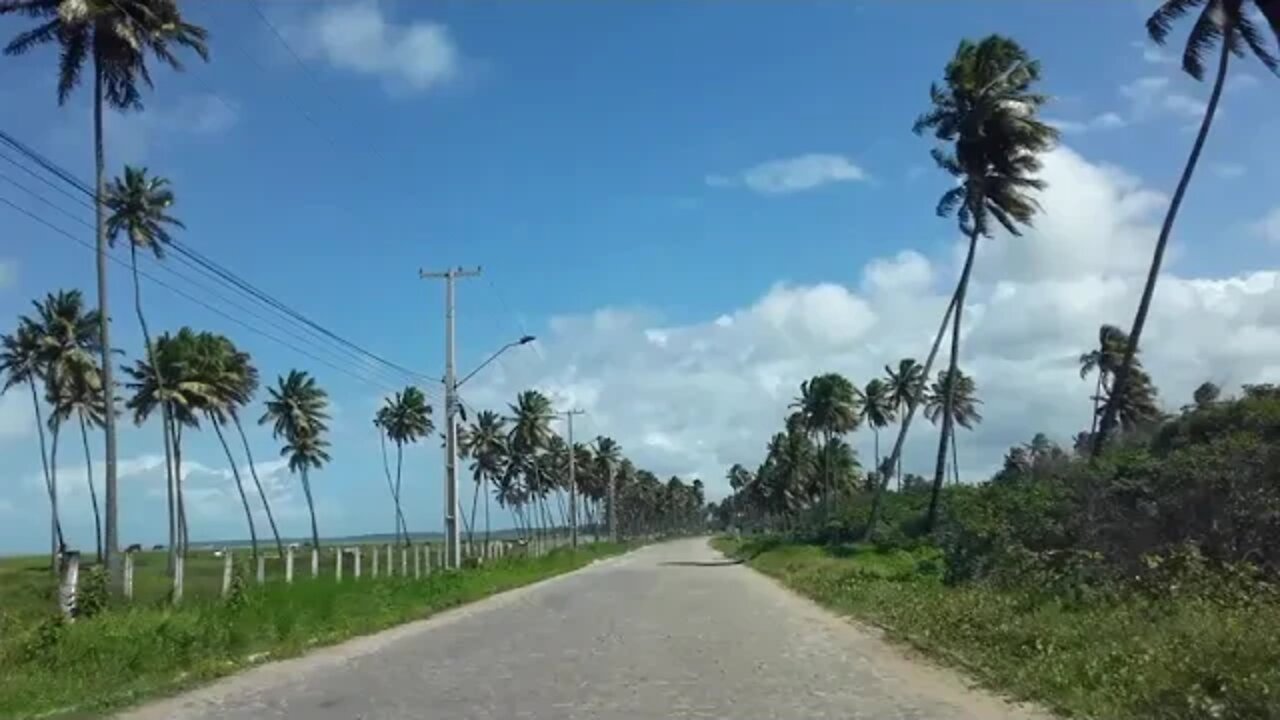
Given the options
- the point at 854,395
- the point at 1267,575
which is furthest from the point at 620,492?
the point at 1267,575

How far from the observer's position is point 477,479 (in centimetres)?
11081

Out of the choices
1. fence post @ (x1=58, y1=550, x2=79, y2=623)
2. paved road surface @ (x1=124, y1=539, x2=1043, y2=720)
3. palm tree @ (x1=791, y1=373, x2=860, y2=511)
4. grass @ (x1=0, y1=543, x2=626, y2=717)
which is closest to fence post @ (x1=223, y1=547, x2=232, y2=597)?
grass @ (x1=0, y1=543, x2=626, y2=717)

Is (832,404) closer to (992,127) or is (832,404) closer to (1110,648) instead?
(992,127)

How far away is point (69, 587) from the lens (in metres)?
19.8

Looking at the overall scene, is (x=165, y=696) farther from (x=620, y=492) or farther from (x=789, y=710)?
(x=620, y=492)

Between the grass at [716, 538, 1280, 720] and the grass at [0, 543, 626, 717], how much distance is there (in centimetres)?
969

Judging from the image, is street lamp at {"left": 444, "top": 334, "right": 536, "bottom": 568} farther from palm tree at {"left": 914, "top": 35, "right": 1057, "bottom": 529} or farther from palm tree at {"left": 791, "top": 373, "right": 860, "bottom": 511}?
palm tree at {"left": 791, "top": 373, "right": 860, "bottom": 511}

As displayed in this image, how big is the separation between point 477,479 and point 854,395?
36.1 meters

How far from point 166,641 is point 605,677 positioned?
6.79 metres

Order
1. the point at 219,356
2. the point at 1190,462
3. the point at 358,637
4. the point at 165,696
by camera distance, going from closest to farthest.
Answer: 1. the point at 165,696
2. the point at 358,637
3. the point at 1190,462
4. the point at 219,356

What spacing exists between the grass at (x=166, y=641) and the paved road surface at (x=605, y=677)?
811 millimetres

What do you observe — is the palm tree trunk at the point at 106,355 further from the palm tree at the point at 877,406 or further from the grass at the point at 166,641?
the palm tree at the point at 877,406

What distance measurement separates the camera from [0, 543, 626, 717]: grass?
14.6 meters

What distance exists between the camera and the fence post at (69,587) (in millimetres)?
19547
